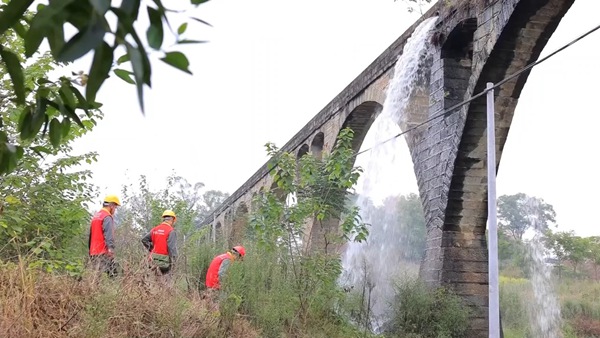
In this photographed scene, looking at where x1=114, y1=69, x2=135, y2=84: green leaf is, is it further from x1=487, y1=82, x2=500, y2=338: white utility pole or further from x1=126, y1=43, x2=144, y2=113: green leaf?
x1=487, y1=82, x2=500, y2=338: white utility pole

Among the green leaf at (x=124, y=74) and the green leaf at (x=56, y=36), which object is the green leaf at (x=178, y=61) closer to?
the green leaf at (x=56, y=36)

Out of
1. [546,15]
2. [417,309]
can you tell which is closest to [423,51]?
[546,15]

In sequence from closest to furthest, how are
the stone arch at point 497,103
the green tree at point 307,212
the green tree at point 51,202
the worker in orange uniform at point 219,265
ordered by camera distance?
the green tree at point 51,202 < the worker in orange uniform at point 219,265 < the green tree at point 307,212 < the stone arch at point 497,103

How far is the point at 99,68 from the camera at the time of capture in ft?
2.48

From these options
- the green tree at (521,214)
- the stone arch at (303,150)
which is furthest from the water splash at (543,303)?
the stone arch at (303,150)

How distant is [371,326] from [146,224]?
4000 millimetres

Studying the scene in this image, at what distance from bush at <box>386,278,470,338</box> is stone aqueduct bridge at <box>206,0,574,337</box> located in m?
0.70

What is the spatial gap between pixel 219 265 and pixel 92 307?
2.79 metres

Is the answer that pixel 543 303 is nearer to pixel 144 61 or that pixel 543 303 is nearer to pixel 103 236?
pixel 103 236

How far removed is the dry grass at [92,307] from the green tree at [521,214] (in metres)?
15.7

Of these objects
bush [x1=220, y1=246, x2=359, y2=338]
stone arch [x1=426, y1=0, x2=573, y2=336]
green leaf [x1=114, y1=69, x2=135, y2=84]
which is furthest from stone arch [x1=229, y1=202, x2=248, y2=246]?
green leaf [x1=114, y1=69, x2=135, y2=84]

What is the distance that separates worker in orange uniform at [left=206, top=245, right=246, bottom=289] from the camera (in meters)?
7.78

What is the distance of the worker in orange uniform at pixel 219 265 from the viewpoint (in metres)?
7.78

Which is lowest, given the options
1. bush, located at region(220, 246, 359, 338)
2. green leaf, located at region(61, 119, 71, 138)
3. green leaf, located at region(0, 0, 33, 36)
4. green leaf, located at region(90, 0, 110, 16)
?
green leaf, located at region(90, 0, 110, 16)
